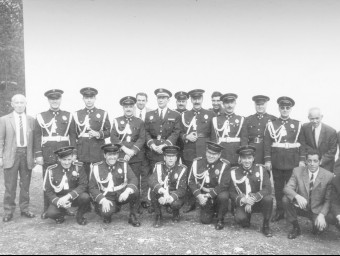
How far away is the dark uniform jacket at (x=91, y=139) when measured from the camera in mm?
5125

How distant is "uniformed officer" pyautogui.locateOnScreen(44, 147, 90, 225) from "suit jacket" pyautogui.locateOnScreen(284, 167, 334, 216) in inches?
102

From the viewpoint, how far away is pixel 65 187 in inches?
181

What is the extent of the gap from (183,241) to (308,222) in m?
1.81

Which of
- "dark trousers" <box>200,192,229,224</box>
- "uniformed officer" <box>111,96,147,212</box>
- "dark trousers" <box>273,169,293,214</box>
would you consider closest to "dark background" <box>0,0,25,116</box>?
"uniformed officer" <box>111,96,147,212</box>

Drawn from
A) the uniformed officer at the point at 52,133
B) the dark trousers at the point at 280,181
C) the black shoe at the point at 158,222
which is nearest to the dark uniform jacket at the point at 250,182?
the dark trousers at the point at 280,181

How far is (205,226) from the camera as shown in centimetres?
445

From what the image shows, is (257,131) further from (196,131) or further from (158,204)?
(158,204)

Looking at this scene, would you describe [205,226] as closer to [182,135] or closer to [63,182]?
[182,135]

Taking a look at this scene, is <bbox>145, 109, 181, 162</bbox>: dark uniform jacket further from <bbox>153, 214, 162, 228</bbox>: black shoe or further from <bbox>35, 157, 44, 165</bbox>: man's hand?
<bbox>35, 157, 44, 165</bbox>: man's hand

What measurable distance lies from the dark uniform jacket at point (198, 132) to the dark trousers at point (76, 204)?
1.62 meters

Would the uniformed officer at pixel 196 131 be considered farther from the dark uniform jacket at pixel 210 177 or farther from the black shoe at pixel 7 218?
the black shoe at pixel 7 218

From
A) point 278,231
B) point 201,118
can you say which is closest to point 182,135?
point 201,118

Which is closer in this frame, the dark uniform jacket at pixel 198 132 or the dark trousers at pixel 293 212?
the dark trousers at pixel 293 212

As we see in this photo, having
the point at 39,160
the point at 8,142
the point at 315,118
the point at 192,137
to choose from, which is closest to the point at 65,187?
the point at 39,160
